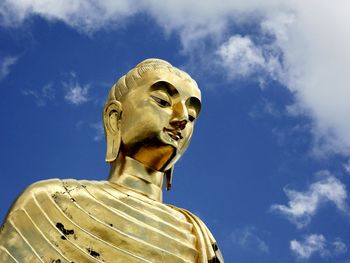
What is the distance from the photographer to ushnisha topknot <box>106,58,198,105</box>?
6.21 meters

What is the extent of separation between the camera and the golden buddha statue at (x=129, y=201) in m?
5.18

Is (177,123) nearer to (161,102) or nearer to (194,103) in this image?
(161,102)

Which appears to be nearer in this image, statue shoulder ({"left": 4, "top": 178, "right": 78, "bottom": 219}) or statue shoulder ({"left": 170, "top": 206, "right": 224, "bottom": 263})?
statue shoulder ({"left": 4, "top": 178, "right": 78, "bottom": 219})

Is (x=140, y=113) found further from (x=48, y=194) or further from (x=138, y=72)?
(x=48, y=194)

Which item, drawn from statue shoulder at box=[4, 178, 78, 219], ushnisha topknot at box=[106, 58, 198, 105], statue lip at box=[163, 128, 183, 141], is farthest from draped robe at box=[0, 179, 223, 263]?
ushnisha topknot at box=[106, 58, 198, 105]

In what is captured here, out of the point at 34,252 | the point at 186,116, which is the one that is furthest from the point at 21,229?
the point at 186,116

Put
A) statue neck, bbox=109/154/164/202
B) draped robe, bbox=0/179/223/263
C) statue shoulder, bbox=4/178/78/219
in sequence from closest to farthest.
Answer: draped robe, bbox=0/179/223/263
statue shoulder, bbox=4/178/78/219
statue neck, bbox=109/154/164/202

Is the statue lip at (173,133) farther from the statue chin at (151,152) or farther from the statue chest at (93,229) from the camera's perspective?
the statue chest at (93,229)

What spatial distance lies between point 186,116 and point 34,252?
161 cm

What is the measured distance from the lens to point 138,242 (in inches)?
209

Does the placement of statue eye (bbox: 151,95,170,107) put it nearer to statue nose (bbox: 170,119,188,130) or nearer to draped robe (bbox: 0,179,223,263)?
statue nose (bbox: 170,119,188,130)

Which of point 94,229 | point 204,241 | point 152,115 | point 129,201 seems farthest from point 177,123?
point 94,229

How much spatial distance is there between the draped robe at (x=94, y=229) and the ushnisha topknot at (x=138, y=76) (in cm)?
83

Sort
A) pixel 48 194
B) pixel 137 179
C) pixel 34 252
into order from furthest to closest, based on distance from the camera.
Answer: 1. pixel 137 179
2. pixel 48 194
3. pixel 34 252
